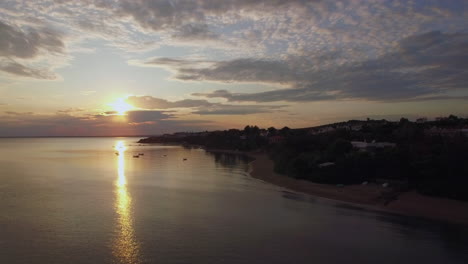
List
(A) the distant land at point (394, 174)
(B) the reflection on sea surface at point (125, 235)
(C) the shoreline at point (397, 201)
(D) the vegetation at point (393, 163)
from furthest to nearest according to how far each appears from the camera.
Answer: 1. (D) the vegetation at point (393, 163)
2. (A) the distant land at point (394, 174)
3. (C) the shoreline at point (397, 201)
4. (B) the reflection on sea surface at point (125, 235)

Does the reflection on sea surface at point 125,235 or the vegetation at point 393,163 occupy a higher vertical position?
the vegetation at point 393,163

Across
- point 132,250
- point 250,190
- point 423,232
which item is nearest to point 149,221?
point 132,250

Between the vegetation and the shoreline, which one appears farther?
the vegetation

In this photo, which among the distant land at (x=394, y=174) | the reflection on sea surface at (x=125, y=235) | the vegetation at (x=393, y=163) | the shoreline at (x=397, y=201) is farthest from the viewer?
the vegetation at (x=393, y=163)

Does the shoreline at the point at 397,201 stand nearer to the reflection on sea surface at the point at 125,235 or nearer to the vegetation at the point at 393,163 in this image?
the vegetation at the point at 393,163

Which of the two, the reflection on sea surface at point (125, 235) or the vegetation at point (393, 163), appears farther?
the vegetation at point (393, 163)

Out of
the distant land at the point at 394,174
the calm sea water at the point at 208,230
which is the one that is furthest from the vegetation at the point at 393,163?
the calm sea water at the point at 208,230

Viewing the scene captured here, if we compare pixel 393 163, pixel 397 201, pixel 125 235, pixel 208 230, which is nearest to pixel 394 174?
pixel 393 163

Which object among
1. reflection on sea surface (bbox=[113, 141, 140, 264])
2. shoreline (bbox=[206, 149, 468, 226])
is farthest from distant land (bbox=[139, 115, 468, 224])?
reflection on sea surface (bbox=[113, 141, 140, 264])

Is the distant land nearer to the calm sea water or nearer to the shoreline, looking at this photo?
the shoreline

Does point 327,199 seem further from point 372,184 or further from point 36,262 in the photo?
point 36,262

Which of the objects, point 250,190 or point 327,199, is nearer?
point 327,199
